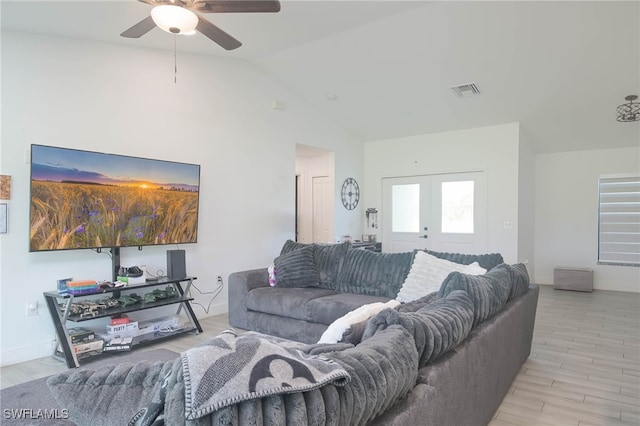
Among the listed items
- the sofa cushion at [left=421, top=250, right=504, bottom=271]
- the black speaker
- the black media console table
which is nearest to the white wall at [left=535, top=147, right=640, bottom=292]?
the sofa cushion at [left=421, top=250, right=504, bottom=271]

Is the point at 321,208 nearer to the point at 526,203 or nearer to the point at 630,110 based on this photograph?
the point at 526,203

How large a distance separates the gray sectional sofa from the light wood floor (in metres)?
0.19

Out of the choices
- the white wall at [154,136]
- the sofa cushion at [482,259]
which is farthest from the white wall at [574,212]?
the sofa cushion at [482,259]


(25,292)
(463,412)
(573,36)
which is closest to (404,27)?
(573,36)

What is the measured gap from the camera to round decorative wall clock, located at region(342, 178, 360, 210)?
7.20m

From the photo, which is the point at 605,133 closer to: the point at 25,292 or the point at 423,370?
the point at 423,370

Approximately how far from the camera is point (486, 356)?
2.05 m

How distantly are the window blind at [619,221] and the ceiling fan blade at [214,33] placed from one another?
695 cm

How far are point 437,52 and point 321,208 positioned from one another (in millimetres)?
3444

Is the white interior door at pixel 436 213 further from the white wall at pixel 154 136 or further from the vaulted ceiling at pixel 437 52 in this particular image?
the white wall at pixel 154 136

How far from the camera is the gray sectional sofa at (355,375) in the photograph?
778 mm

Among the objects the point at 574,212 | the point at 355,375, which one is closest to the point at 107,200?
the point at 355,375

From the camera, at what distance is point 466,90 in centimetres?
534

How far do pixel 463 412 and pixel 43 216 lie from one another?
353cm
